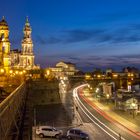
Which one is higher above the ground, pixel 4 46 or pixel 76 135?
pixel 4 46

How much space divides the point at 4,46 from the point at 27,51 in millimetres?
33433

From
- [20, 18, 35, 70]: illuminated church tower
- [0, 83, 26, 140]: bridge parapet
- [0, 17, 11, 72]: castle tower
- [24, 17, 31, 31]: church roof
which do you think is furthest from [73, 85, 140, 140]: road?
[24, 17, 31, 31]: church roof

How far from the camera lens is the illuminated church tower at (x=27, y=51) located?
151 metres

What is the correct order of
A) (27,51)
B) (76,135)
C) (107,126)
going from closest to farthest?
(76,135) < (107,126) < (27,51)

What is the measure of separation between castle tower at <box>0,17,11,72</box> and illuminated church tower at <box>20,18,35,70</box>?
1075 inches

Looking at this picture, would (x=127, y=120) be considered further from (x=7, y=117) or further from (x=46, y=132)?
(x=7, y=117)

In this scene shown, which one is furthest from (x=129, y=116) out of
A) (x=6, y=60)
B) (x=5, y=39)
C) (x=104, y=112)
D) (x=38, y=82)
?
(x=5, y=39)

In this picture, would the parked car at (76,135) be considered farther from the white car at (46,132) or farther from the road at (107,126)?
the road at (107,126)

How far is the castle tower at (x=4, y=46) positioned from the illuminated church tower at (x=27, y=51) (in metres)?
27.3

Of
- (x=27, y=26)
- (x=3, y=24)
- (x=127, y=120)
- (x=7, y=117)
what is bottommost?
(x=127, y=120)

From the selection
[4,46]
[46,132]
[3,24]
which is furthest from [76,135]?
[3,24]

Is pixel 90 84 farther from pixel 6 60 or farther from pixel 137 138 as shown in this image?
pixel 137 138

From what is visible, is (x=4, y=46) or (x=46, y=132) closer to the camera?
(x=46, y=132)

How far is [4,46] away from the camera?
118m
